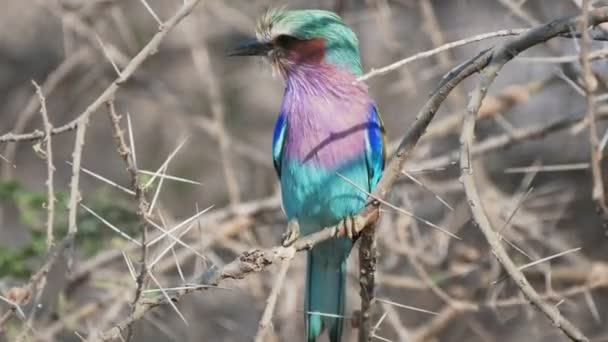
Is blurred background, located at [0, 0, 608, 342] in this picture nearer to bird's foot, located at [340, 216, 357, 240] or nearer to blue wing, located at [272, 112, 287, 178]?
bird's foot, located at [340, 216, 357, 240]

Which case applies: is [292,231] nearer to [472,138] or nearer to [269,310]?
[269,310]

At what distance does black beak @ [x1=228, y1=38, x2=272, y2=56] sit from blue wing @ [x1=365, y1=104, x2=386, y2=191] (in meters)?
0.46

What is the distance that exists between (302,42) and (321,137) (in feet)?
1.33

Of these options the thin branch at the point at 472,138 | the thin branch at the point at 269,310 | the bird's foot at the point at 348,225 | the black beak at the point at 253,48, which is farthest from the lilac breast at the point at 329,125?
the thin branch at the point at 472,138

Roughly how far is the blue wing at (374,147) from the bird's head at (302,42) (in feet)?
0.74

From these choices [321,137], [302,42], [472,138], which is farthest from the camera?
[302,42]

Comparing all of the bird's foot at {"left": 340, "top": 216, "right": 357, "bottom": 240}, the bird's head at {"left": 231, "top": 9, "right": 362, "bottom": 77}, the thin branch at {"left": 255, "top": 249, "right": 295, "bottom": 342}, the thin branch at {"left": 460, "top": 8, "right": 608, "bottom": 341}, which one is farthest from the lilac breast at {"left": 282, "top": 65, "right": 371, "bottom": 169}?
the thin branch at {"left": 460, "top": 8, "right": 608, "bottom": 341}

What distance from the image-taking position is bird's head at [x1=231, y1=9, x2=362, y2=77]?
383cm

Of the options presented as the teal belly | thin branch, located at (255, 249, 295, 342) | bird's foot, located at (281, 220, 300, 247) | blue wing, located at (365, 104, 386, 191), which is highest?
blue wing, located at (365, 104, 386, 191)

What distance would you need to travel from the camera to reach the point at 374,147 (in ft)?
12.6

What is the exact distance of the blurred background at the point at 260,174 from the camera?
14.8ft

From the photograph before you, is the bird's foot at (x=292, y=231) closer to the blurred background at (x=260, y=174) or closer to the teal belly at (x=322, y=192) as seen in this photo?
the teal belly at (x=322, y=192)

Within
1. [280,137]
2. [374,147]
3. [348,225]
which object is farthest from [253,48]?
[348,225]

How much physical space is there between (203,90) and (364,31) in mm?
1212
